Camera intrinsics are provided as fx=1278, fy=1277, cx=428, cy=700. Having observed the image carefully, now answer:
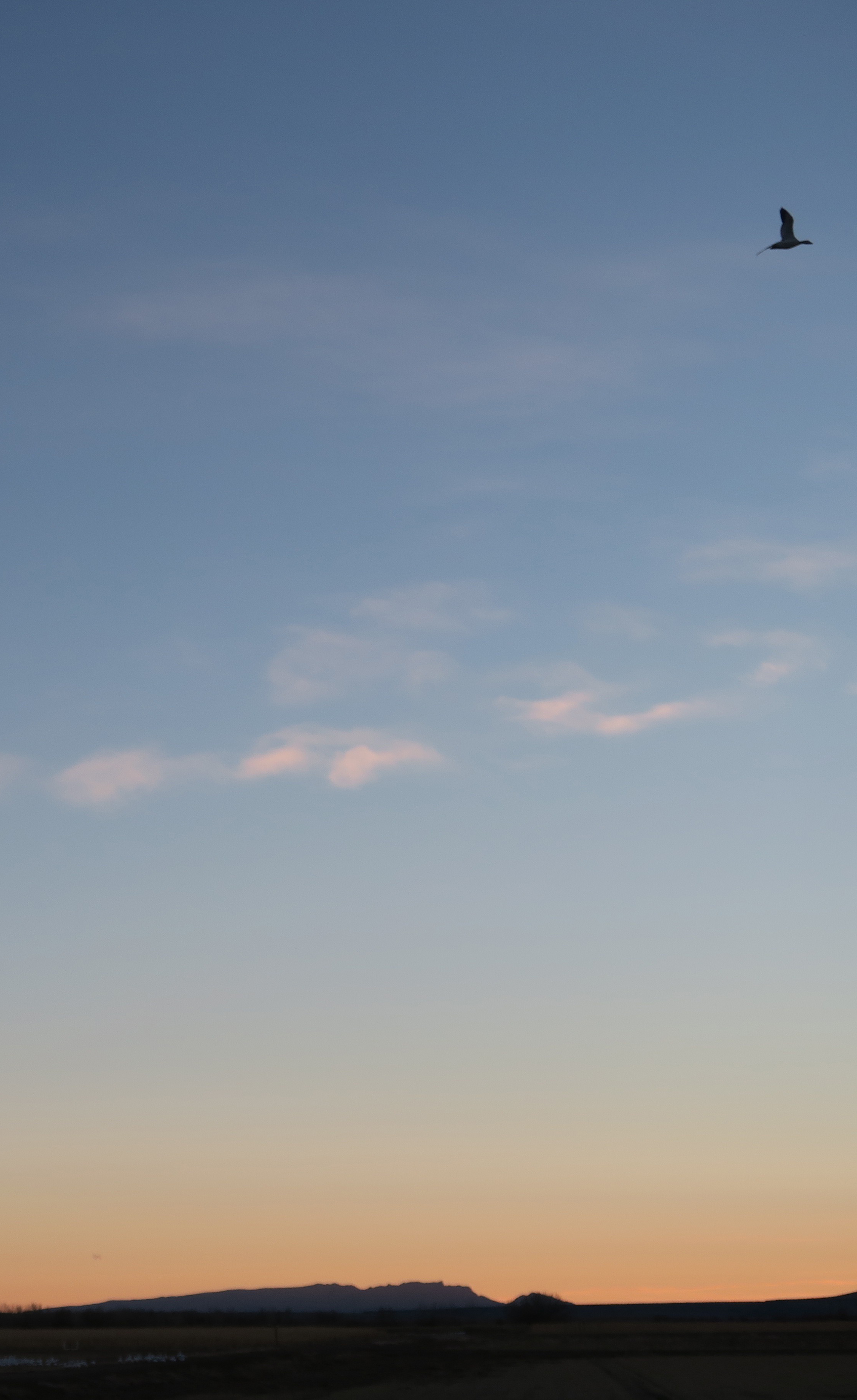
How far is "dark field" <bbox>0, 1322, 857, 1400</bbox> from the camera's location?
43938 millimetres

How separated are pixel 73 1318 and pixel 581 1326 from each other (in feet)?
202

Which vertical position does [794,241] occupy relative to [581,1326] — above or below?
above

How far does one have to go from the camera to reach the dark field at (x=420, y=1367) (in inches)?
1730

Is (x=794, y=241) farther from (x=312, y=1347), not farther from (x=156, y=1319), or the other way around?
(x=156, y=1319)

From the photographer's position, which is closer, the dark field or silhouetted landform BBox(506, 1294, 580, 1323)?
the dark field

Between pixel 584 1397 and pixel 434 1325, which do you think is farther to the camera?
pixel 434 1325

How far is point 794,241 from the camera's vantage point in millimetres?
41438

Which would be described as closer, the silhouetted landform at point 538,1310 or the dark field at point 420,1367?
the dark field at point 420,1367

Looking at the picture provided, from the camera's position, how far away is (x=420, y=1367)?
65500 millimetres

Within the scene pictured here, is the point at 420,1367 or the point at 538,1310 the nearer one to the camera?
the point at 420,1367

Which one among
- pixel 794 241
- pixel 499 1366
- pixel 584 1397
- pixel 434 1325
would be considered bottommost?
pixel 434 1325

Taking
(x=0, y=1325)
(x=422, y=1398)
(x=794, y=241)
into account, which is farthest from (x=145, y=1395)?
(x=0, y=1325)

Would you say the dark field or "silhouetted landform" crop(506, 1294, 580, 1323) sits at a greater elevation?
the dark field

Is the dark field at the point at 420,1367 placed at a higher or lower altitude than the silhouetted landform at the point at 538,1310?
higher
